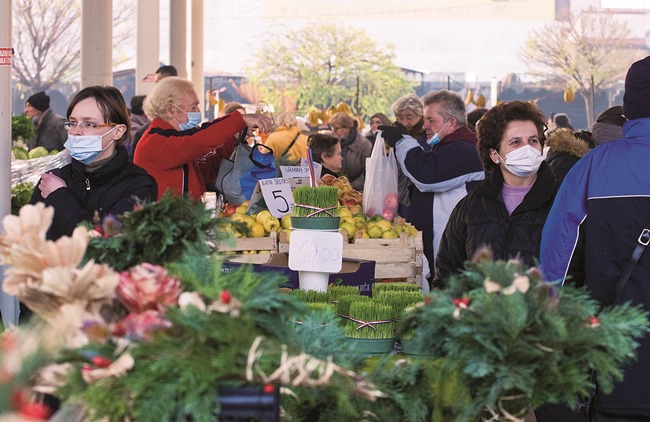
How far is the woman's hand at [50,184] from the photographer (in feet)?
11.8

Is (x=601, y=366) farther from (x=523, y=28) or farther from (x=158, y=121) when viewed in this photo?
(x=523, y=28)

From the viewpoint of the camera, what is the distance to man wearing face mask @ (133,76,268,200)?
5402 mm

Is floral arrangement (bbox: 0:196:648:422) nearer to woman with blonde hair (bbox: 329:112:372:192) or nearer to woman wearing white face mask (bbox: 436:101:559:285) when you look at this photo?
woman wearing white face mask (bbox: 436:101:559:285)

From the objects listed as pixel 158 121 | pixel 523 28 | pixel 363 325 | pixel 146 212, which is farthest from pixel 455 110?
pixel 523 28

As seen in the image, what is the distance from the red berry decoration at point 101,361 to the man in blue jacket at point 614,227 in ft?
6.26

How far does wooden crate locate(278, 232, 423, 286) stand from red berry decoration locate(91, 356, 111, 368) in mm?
3477

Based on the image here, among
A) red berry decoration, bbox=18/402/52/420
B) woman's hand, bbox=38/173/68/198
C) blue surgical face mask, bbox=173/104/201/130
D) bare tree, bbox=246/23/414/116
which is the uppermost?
bare tree, bbox=246/23/414/116

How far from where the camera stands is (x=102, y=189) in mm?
3652

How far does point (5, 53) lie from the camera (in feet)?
15.5

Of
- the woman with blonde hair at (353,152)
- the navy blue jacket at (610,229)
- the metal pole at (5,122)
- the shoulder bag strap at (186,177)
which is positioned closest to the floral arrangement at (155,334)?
the navy blue jacket at (610,229)

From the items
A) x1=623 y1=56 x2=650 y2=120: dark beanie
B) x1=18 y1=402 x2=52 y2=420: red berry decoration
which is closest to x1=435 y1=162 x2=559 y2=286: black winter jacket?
x1=623 y1=56 x2=650 y2=120: dark beanie

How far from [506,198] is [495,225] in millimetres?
191

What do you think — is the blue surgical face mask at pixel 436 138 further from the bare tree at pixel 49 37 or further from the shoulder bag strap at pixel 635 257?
the bare tree at pixel 49 37

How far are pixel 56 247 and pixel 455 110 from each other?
4.21 metres
